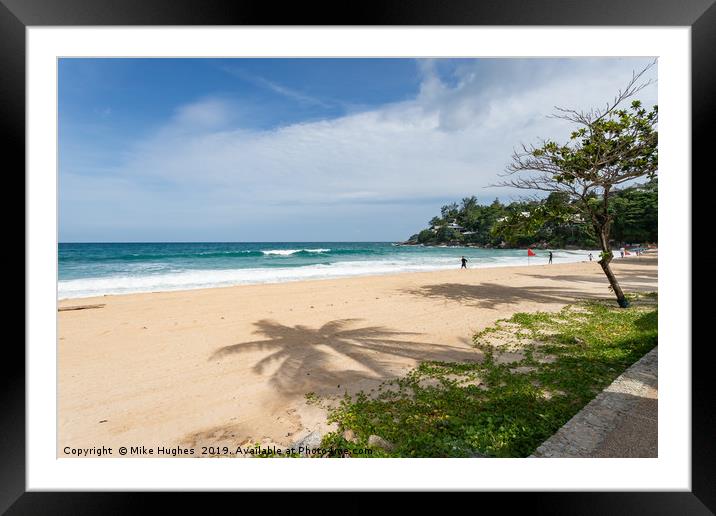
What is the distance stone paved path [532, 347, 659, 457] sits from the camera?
6.41 ft

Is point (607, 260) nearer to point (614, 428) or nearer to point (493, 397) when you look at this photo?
point (493, 397)

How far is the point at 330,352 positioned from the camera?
4699 mm

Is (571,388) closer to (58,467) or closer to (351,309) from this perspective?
(58,467)

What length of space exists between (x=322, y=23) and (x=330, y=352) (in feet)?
13.6

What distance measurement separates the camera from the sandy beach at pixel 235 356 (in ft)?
9.42

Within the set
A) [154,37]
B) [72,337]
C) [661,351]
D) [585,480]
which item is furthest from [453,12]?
[72,337]

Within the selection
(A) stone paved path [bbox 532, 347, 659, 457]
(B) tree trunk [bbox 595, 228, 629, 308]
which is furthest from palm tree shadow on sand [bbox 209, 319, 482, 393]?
(B) tree trunk [bbox 595, 228, 629, 308]

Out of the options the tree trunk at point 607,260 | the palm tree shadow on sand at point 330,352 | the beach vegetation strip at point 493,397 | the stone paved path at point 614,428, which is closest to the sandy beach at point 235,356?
Answer: the palm tree shadow on sand at point 330,352

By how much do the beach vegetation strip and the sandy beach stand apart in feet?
1.12

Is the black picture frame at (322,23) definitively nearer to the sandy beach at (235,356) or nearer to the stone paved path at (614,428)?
the stone paved path at (614,428)

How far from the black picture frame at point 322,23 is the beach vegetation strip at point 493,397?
0.73m

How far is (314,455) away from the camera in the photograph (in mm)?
2326

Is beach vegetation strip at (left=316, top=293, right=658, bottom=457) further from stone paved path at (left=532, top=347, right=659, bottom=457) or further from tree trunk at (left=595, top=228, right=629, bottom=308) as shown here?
tree trunk at (left=595, top=228, right=629, bottom=308)

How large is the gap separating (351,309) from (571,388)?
5.42 m
